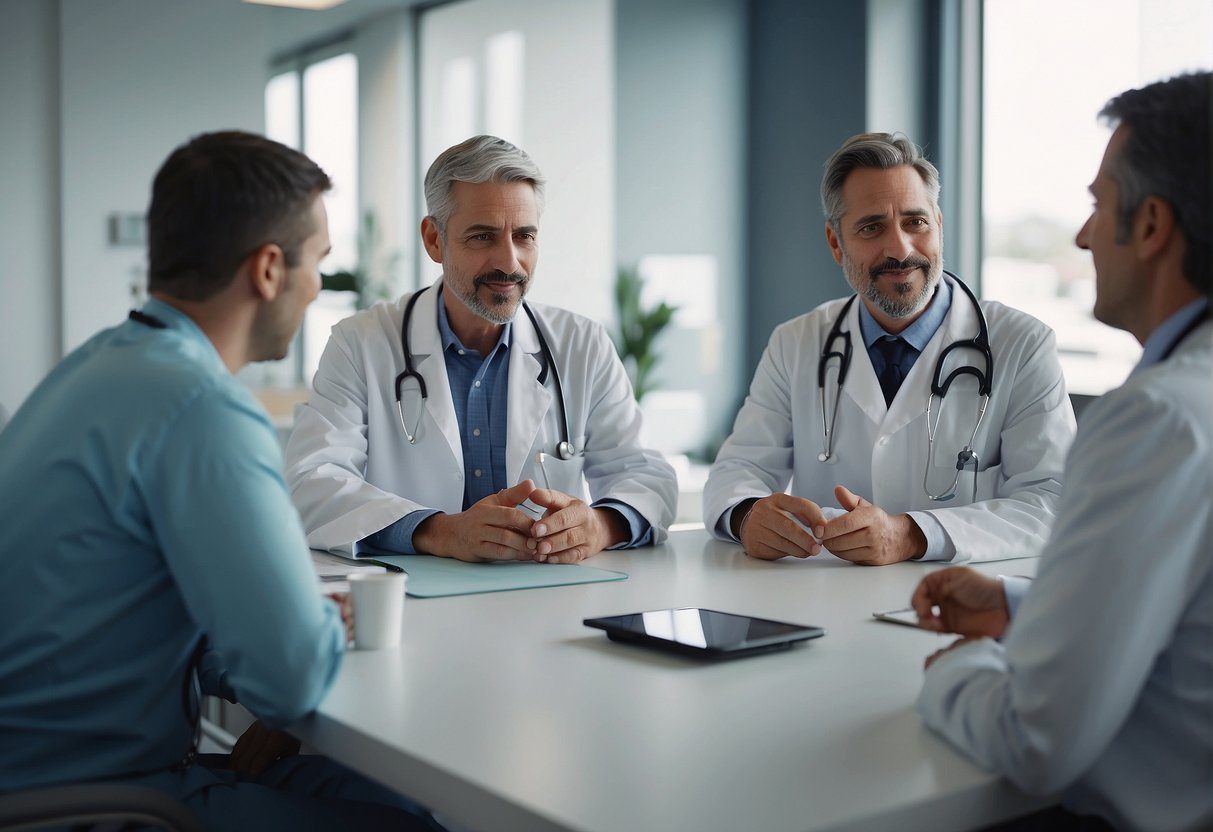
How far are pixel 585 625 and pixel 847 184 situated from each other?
4.21ft

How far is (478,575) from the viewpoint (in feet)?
5.96

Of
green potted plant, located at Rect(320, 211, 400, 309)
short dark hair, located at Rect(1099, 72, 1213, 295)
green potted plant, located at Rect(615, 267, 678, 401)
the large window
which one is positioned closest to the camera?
short dark hair, located at Rect(1099, 72, 1213, 295)

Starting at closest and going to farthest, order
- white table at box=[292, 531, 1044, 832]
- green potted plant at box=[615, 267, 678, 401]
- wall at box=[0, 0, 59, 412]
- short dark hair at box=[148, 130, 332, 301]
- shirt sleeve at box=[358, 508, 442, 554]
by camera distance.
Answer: white table at box=[292, 531, 1044, 832]
short dark hair at box=[148, 130, 332, 301]
shirt sleeve at box=[358, 508, 442, 554]
wall at box=[0, 0, 59, 412]
green potted plant at box=[615, 267, 678, 401]

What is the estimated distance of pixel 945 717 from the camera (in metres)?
1.07

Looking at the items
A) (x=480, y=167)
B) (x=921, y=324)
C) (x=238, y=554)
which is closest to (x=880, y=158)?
(x=921, y=324)

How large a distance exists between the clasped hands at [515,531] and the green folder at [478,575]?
0.02m

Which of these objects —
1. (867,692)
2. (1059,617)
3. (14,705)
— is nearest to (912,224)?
(867,692)

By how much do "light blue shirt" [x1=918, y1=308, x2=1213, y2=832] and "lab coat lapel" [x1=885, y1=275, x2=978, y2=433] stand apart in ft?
3.80

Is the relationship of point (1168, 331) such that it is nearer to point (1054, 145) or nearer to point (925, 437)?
point (925, 437)

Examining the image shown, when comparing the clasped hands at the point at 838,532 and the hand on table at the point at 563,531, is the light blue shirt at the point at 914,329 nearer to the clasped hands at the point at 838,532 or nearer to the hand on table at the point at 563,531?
the clasped hands at the point at 838,532

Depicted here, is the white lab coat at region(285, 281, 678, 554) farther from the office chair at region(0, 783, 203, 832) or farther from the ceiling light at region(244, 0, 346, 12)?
the ceiling light at region(244, 0, 346, 12)

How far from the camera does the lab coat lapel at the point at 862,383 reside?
2.26 meters

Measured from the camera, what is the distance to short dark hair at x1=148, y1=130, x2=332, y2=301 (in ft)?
4.09

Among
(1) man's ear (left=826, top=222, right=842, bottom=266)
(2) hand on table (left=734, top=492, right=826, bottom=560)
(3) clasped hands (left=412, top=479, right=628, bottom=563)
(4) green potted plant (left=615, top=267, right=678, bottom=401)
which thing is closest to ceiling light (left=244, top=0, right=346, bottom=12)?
(4) green potted plant (left=615, top=267, right=678, bottom=401)
